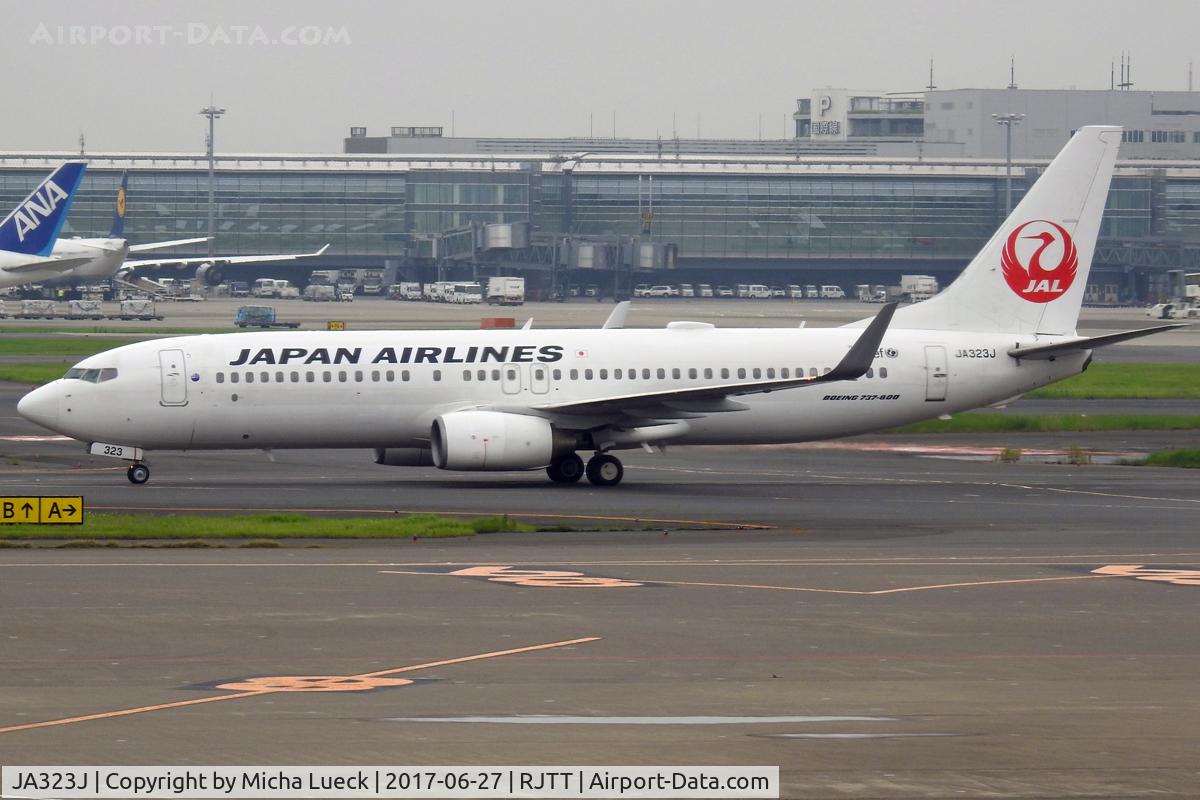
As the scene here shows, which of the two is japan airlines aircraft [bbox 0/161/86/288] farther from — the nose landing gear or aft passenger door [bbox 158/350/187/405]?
the nose landing gear

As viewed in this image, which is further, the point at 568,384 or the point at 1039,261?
the point at 1039,261

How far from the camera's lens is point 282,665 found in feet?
58.9

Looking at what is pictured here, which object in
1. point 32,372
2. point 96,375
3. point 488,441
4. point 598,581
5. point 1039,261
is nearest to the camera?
point 598,581

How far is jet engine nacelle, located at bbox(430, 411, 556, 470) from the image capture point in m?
37.7

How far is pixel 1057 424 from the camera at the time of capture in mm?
53625

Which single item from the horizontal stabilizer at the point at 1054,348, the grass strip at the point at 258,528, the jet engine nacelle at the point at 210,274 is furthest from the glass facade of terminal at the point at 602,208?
the grass strip at the point at 258,528

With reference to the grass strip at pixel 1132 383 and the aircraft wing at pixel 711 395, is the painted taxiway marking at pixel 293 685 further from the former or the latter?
the grass strip at pixel 1132 383

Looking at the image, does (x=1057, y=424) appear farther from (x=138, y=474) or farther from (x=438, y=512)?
(x=138, y=474)

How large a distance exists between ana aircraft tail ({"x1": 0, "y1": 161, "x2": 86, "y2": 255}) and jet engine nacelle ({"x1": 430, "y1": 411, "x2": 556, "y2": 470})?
2443 inches

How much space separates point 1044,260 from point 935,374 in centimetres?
441

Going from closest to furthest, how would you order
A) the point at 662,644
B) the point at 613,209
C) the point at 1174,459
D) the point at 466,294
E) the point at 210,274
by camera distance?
the point at 662,644 → the point at 1174,459 → the point at 466,294 → the point at 210,274 → the point at 613,209

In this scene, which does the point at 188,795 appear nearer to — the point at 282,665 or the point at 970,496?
the point at 282,665

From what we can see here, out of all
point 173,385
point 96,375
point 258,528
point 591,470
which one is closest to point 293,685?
point 258,528

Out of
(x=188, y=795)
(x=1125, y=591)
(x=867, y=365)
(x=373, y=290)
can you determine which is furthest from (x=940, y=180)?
(x=188, y=795)
